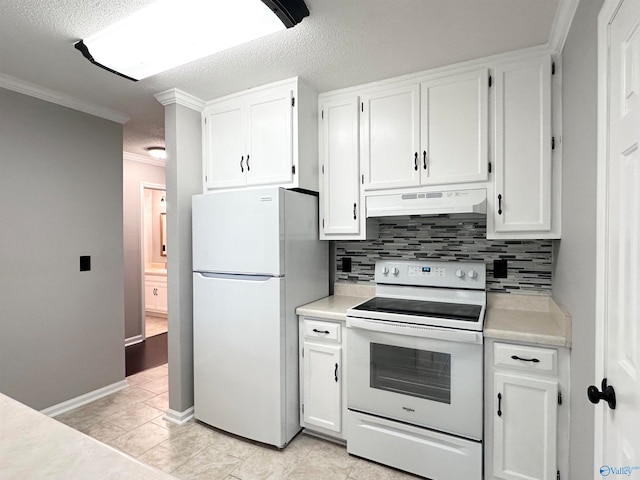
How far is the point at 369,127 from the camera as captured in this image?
240 cm

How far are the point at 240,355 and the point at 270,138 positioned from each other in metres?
1.48

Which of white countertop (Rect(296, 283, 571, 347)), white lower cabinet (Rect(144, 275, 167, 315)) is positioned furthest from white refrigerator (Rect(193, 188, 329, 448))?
white lower cabinet (Rect(144, 275, 167, 315))

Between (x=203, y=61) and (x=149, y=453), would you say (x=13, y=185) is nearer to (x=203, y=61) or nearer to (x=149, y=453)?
(x=203, y=61)

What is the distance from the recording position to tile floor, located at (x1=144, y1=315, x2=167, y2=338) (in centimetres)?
504

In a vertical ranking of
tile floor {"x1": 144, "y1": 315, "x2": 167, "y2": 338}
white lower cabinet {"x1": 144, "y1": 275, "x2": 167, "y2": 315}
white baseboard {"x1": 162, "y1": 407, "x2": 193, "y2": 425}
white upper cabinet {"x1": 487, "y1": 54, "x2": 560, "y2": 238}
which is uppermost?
white upper cabinet {"x1": 487, "y1": 54, "x2": 560, "y2": 238}

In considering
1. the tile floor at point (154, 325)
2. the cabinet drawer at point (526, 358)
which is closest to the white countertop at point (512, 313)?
the cabinet drawer at point (526, 358)

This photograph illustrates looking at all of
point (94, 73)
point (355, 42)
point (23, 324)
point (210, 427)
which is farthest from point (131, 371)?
point (355, 42)

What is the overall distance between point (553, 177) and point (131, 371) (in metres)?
3.94

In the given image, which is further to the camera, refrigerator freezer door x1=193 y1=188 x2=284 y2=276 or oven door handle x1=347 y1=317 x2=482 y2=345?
refrigerator freezer door x1=193 y1=188 x2=284 y2=276

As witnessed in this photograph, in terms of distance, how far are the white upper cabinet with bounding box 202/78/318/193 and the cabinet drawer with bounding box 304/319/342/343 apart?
920mm

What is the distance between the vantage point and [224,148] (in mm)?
2639

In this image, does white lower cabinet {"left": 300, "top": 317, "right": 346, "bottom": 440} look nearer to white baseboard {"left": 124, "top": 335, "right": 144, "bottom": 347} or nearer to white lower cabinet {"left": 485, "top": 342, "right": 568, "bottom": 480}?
white lower cabinet {"left": 485, "top": 342, "right": 568, "bottom": 480}

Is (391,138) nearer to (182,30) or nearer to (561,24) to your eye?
(561,24)

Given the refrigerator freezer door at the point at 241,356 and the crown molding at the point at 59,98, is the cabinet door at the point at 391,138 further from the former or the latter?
the crown molding at the point at 59,98
